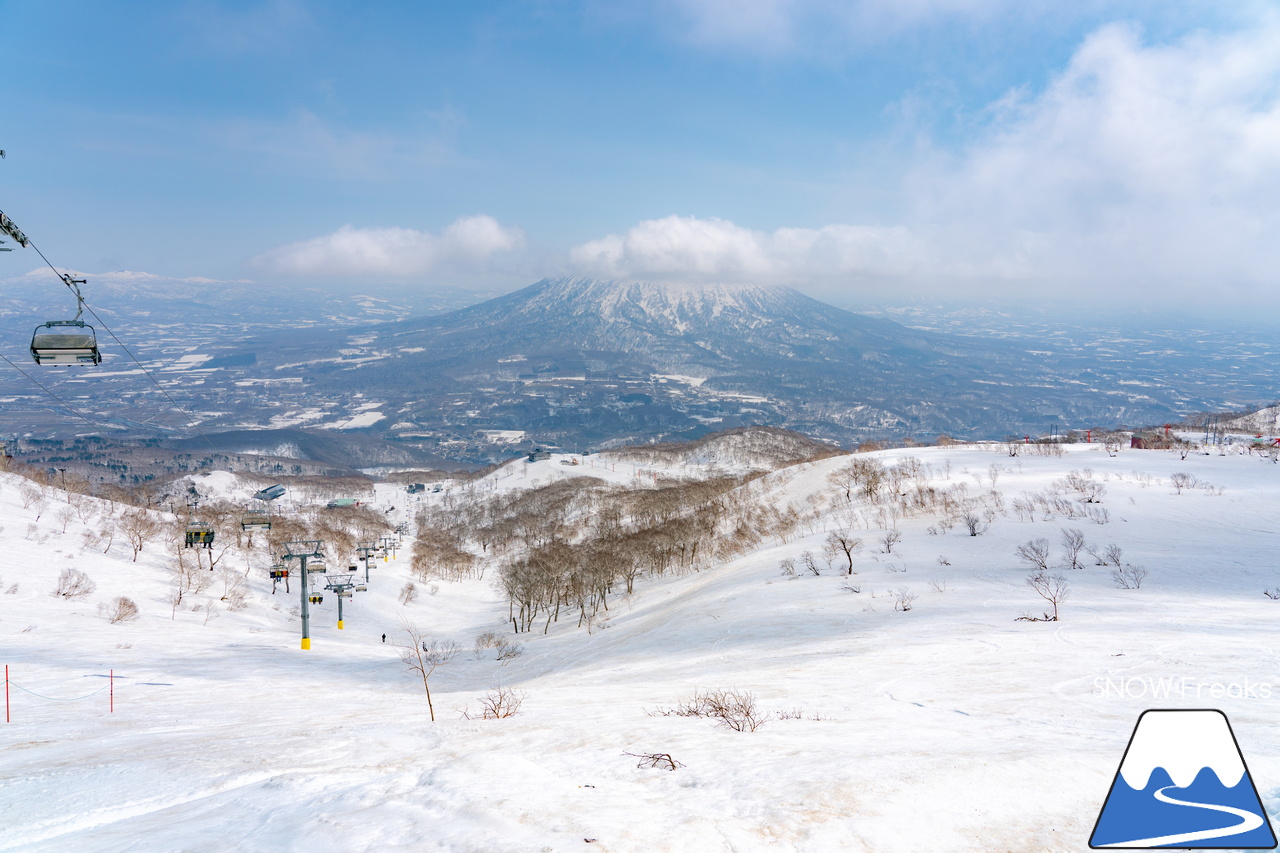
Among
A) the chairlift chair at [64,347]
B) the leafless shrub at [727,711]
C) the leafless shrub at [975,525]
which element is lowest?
the leafless shrub at [975,525]

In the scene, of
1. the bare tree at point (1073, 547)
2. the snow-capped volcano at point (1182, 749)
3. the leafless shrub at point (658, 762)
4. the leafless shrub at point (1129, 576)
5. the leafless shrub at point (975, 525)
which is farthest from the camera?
the leafless shrub at point (975, 525)

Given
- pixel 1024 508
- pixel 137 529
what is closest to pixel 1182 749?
pixel 1024 508

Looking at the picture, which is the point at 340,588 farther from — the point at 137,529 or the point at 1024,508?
the point at 1024,508

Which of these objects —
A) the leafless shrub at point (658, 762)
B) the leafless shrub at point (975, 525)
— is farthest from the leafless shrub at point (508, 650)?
the leafless shrub at point (658, 762)

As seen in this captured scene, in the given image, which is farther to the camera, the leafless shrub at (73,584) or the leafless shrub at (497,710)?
the leafless shrub at (73,584)

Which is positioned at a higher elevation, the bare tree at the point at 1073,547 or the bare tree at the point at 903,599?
the bare tree at the point at 1073,547

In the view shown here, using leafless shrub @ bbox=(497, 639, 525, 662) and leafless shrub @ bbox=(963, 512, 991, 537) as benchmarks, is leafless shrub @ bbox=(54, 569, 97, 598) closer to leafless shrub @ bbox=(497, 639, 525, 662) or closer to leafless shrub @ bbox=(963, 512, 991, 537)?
leafless shrub @ bbox=(497, 639, 525, 662)

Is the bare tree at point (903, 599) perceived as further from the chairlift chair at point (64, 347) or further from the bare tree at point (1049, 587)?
the chairlift chair at point (64, 347)

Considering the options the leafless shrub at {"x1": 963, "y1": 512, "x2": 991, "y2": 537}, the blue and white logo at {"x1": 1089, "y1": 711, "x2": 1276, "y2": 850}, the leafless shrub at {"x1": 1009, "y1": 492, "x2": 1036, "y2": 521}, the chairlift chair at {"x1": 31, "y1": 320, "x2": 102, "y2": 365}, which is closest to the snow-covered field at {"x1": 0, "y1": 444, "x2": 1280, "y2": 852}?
the leafless shrub at {"x1": 963, "y1": 512, "x2": 991, "y2": 537}
